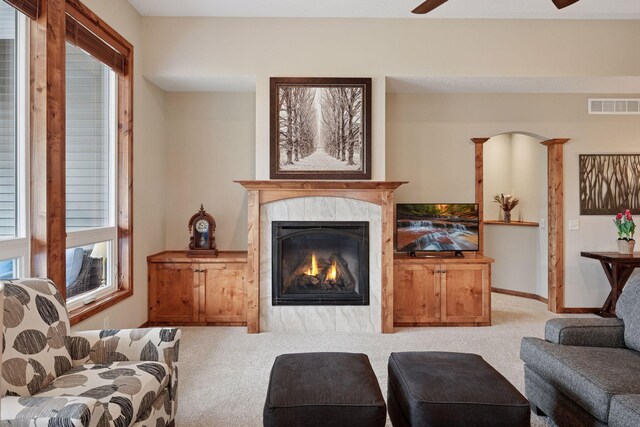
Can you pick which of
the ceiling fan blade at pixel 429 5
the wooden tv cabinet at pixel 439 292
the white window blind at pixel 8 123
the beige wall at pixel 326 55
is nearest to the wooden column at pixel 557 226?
the beige wall at pixel 326 55

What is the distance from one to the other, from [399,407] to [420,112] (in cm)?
371

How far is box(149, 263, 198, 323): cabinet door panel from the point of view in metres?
4.45

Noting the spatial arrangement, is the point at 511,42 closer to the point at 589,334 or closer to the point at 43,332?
the point at 589,334

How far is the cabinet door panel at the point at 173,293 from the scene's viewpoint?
4453 mm

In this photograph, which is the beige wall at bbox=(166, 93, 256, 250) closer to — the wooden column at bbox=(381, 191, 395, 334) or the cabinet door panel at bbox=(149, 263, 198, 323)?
the cabinet door panel at bbox=(149, 263, 198, 323)

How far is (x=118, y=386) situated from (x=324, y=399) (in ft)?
3.16

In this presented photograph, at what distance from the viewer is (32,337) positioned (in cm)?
202

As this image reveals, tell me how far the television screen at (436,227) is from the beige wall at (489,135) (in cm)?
46

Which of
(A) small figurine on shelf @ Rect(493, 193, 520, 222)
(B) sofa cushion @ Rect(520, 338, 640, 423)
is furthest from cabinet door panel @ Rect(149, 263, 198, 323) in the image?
(A) small figurine on shelf @ Rect(493, 193, 520, 222)

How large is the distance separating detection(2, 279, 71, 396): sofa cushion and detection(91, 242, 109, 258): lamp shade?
4.56 ft

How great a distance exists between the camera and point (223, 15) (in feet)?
14.0

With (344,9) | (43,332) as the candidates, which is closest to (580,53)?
(344,9)

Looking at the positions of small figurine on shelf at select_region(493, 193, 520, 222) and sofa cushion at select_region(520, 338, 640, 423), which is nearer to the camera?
sofa cushion at select_region(520, 338, 640, 423)

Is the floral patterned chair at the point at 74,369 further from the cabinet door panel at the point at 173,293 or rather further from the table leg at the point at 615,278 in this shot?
the table leg at the point at 615,278
